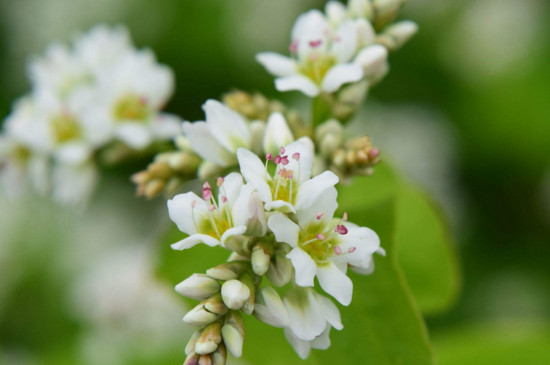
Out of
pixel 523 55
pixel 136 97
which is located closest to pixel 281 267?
pixel 136 97

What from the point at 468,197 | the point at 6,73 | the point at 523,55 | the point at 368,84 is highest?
the point at 6,73

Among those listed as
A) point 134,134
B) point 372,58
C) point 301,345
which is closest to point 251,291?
point 301,345

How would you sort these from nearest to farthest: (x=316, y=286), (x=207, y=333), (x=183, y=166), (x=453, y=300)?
1. (x=207, y=333)
2. (x=316, y=286)
3. (x=183, y=166)
4. (x=453, y=300)

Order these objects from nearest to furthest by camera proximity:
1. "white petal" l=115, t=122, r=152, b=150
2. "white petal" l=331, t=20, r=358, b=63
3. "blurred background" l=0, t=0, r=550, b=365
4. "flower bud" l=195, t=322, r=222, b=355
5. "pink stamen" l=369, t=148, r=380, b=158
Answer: "flower bud" l=195, t=322, r=222, b=355 < "pink stamen" l=369, t=148, r=380, b=158 < "white petal" l=331, t=20, r=358, b=63 < "white petal" l=115, t=122, r=152, b=150 < "blurred background" l=0, t=0, r=550, b=365

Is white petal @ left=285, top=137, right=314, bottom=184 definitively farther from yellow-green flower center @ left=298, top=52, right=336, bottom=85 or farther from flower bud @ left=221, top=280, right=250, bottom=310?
yellow-green flower center @ left=298, top=52, right=336, bottom=85

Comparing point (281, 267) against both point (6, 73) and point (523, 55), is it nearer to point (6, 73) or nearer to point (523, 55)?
point (523, 55)

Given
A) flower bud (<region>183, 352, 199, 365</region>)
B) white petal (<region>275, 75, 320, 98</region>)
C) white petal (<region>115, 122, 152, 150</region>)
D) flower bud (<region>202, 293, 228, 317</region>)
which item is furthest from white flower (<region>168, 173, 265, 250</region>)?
white petal (<region>115, 122, 152, 150</region>)

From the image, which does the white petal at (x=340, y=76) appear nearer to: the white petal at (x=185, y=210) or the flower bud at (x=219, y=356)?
the white petal at (x=185, y=210)
